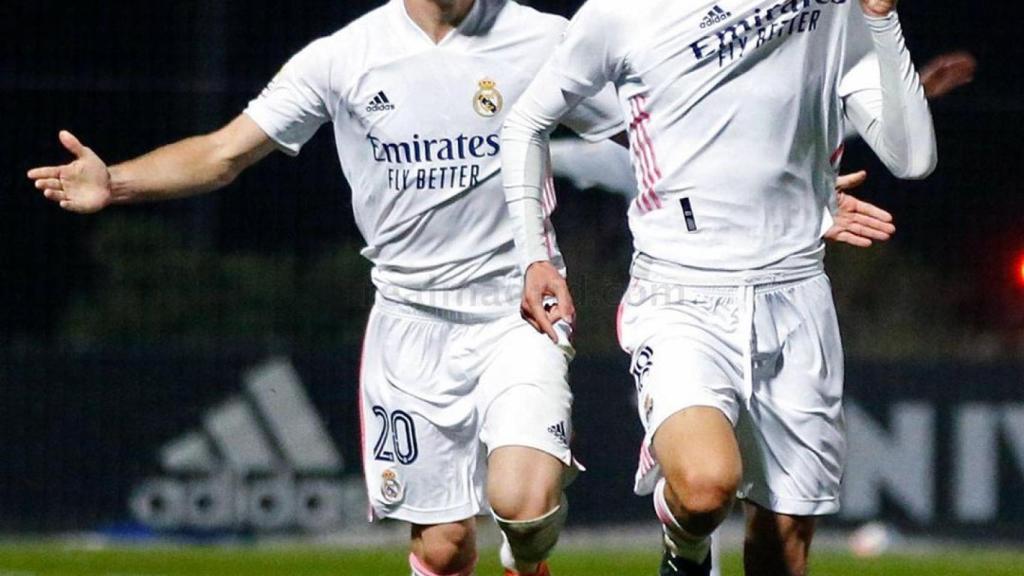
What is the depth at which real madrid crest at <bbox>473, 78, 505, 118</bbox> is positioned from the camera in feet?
23.7

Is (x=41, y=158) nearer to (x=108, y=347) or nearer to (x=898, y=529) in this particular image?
(x=108, y=347)

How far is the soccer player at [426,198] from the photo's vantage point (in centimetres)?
719

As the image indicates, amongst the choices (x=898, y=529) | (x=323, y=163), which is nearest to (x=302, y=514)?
(x=323, y=163)

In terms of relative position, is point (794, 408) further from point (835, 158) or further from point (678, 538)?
point (835, 158)

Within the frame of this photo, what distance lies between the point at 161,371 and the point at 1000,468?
4.63m

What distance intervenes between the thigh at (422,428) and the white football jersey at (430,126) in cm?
15

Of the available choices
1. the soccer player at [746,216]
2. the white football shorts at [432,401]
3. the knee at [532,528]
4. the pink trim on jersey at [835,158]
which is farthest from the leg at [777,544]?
the pink trim on jersey at [835,158]

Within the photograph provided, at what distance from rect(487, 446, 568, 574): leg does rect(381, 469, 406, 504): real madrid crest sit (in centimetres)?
63

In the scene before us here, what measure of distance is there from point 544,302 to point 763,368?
0.64 metres

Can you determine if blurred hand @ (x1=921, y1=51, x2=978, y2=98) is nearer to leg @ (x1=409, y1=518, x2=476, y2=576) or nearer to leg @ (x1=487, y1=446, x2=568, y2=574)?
leg @ (x1=487, y1=446, x2=568, y2=574)

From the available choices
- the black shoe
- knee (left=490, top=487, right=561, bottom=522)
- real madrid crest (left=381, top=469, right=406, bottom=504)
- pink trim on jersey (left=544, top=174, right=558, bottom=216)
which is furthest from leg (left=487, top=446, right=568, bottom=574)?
pink trim on jersey (left=544, top=174, right=558, bottom=216)

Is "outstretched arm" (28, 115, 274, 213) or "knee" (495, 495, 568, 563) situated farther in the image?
"outstretched arm" (28, 115, 274, 213)

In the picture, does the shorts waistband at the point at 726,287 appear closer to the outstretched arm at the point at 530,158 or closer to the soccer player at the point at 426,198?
the outstretched arm at the point at 530,158

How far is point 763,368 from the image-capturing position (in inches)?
249
